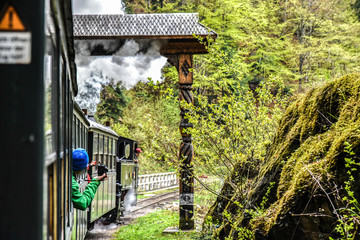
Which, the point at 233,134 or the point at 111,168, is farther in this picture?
the point at 111,168

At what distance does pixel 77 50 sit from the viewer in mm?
10742

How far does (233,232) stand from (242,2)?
2929 cm

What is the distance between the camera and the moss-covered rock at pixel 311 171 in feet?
14.3

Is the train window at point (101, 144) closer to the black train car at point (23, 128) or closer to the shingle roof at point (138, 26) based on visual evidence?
the shingle roof at point (138, 26)

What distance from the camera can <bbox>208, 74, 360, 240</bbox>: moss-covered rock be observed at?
14.3 ft

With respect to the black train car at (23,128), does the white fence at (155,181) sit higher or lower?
lower

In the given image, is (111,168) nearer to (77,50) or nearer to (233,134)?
(77,50)

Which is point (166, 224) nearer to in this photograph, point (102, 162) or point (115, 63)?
point (102, 162)

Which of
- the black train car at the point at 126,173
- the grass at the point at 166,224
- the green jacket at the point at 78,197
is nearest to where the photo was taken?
the green jacket at the point at 78,197

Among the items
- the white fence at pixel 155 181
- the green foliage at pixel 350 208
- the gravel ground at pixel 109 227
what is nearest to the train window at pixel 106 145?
the gravel ground at pixel 109 227

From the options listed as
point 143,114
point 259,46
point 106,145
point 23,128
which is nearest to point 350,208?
point 23,128

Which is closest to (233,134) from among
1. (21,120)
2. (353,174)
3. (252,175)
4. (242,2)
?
(252,175)

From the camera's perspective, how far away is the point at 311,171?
456cm

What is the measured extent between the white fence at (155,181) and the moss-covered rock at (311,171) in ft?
59.6
